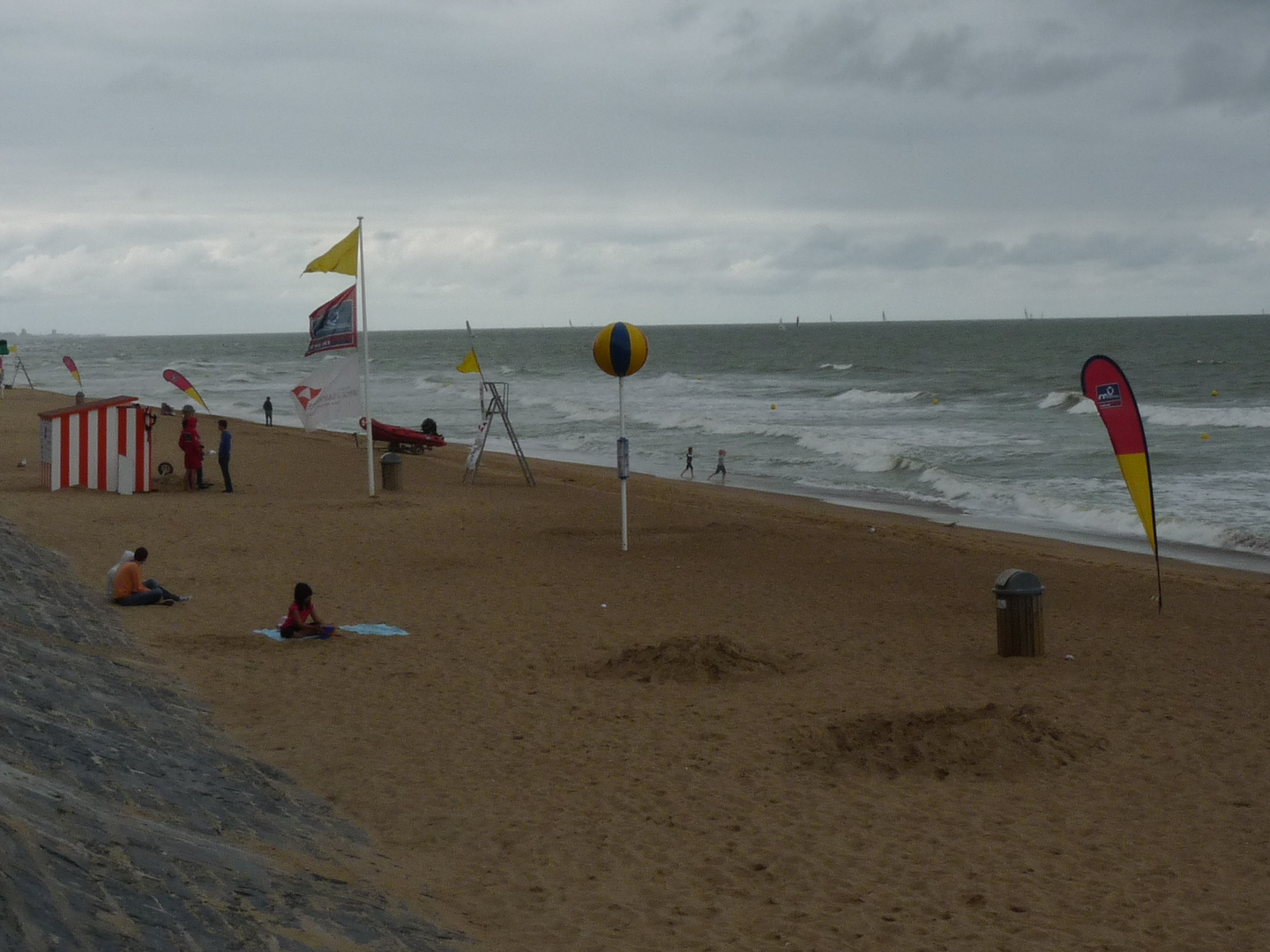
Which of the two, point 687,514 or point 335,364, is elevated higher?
point 335,364

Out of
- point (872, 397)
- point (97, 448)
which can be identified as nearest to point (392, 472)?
point (97, 448)

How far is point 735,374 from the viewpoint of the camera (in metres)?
84.5

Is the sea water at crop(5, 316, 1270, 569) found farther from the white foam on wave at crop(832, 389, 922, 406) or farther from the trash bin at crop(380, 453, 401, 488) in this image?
the trash bin at crop(380, 453, 401, 488)

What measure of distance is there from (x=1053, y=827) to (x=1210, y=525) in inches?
596

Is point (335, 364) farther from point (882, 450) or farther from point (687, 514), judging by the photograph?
point (882, 450)

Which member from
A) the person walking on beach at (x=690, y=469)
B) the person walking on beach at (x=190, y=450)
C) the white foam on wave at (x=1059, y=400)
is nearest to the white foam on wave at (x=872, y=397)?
the white foam on wave at (x=1059, y=400)

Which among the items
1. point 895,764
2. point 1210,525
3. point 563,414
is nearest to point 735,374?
point 563,414

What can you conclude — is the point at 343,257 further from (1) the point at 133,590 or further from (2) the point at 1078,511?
(2) the point at 1078,511

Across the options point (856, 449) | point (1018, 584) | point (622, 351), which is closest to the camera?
point (1018, 584)

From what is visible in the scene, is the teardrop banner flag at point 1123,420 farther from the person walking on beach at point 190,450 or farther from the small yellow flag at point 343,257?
the person walking on beach at point 190,450

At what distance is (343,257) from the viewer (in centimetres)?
1811

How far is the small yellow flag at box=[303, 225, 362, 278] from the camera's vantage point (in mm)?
17953

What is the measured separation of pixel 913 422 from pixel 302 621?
36320 mm

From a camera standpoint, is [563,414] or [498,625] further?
[563,414]
